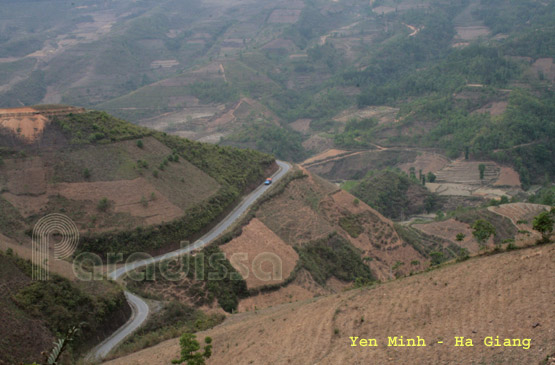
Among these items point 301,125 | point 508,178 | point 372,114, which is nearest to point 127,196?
point 508,178

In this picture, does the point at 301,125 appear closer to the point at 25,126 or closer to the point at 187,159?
the point at 187,159

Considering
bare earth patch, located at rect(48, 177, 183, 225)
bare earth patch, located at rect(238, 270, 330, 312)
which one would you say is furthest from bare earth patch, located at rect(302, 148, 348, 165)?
bare earth patch, located at rect(48, 177, 183, 225)

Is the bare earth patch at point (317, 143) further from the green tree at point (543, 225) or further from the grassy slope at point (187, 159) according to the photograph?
the green tree at point (543, 225)

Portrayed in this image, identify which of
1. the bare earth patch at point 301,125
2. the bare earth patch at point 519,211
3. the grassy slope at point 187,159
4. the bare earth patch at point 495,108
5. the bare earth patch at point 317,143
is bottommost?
the bare earth patch at point 301,125

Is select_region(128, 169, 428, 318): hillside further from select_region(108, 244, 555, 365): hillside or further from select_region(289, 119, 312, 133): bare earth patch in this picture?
select_region(289, 119, 312, 133): bare earth patch

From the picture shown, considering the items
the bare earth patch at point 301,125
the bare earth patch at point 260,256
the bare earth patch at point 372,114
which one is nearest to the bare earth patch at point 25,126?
the bare earth patch at point 260,256

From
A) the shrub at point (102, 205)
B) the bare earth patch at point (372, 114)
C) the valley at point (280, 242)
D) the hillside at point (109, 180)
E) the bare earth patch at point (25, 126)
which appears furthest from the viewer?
the bare earth patch at point (372, 114)

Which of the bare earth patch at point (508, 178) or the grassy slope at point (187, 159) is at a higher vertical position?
the grassy slope at point (187, 159)

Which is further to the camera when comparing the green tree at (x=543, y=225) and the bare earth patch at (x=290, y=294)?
the bare earth patch at (x=290, y=294)
